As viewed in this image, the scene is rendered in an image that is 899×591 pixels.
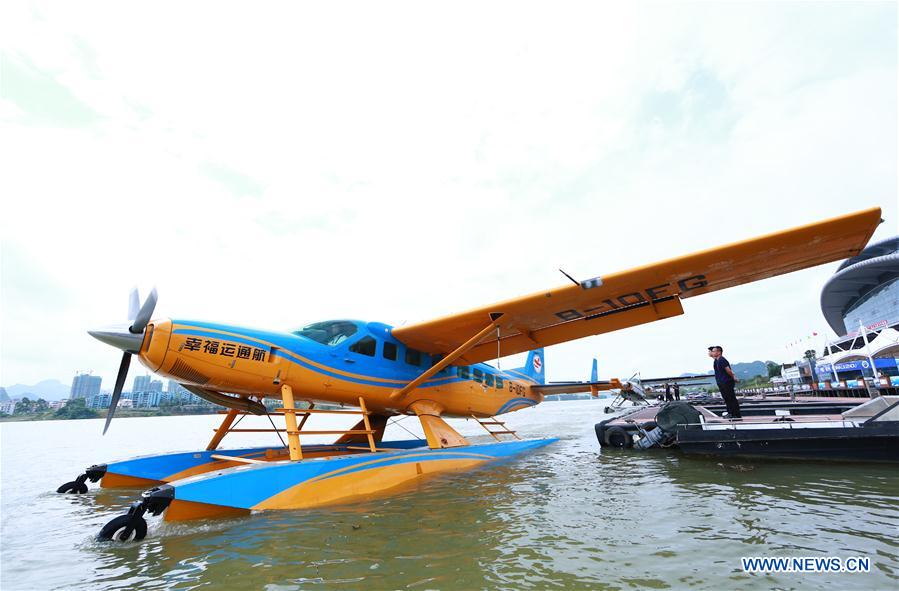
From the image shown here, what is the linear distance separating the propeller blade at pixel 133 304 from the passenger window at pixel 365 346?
3608mm

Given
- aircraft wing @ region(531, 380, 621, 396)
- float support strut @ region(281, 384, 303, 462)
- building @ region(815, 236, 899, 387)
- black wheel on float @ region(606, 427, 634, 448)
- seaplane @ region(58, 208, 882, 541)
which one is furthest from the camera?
building @ region(815, 236, 899, 387)

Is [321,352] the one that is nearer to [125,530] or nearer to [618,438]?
[125,530]

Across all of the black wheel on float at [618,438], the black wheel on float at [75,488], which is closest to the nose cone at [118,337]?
the black wheel on float at [75,488]

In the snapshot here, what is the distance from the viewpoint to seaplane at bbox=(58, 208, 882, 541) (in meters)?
5.77

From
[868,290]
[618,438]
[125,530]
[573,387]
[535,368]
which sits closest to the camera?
[125,530]

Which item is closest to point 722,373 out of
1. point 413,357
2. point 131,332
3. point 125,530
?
point 413,357

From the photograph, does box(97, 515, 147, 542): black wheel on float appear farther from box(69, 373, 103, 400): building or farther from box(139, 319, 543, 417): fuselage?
box(69, 373, 103, 400): building

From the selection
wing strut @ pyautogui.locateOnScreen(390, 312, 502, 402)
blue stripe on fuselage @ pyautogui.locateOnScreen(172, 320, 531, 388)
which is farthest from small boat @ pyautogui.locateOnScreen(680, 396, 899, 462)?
blue stripe on fuselage @ pyautogui.locateOnScreen(172, 320, 531, 388)

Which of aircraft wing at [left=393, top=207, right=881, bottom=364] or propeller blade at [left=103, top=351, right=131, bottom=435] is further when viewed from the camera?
propeller blade at [left=103, top=351, right=131, bottom=435]

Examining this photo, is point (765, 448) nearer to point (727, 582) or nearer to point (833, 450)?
point (833, 450)

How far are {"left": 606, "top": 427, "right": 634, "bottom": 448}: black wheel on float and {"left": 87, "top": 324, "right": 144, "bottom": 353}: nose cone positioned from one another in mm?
11003

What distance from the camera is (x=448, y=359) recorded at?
8391 millimetres

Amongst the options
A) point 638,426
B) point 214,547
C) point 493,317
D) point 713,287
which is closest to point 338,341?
point 493,317

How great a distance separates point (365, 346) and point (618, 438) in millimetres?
7597
